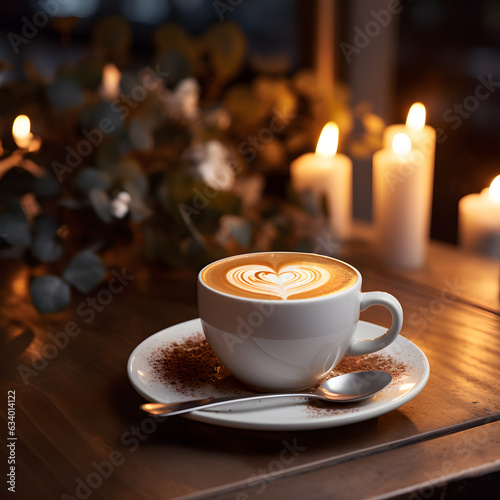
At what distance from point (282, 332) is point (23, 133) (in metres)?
0.71

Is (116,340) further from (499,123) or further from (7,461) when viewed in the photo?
(499,123)

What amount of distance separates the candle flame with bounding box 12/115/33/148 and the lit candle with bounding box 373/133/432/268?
0.67 meters

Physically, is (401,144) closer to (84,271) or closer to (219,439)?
(84,271)

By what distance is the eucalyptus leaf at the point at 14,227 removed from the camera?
94 cm

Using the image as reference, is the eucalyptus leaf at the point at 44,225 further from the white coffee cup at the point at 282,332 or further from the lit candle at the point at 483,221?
the lit candle at the point at 483,221

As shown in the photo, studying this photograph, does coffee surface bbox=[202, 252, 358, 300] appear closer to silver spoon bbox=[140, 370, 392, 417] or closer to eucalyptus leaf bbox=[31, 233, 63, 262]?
silver spoon bbox=[140, 370, 392, 417]

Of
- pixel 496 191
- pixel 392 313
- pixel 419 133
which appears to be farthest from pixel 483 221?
pixel 392 313

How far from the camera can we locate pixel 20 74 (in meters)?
1.56

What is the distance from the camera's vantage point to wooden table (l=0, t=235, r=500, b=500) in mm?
531

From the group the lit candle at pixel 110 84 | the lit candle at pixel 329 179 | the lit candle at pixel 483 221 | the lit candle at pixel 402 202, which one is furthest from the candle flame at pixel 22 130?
the lit candle at pixel 483 221

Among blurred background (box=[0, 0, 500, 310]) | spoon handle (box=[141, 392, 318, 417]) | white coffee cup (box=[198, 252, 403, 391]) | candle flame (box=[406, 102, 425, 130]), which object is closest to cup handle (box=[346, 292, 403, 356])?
white coffee cup (box=[198, 252, 403, 391])

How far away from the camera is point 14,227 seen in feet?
3.11

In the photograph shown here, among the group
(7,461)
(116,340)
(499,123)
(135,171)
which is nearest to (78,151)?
(135,171)

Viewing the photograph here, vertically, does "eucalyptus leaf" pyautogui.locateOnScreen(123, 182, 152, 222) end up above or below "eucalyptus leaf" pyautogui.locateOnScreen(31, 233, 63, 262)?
above
